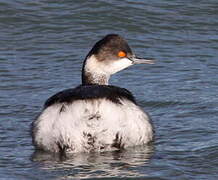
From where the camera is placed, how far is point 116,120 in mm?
8250

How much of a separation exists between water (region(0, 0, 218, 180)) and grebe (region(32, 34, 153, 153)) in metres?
0.14

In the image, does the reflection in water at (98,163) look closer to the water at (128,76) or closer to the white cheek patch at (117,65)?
the water at (128,76)

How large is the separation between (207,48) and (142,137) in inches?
183

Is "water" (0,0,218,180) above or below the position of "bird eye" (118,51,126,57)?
below

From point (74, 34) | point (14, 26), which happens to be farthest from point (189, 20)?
point (14, 26)

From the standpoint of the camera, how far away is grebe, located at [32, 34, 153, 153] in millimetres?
8148

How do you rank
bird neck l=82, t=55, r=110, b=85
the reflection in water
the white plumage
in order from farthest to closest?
1. bird neck l=82, t=55, r=110, b=85
2. the white plumage
3. the reflection in water

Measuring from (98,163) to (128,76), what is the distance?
3.93m

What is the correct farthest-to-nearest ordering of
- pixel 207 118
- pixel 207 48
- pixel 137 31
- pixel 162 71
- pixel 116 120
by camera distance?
pixel 137 31, pixel 207 48, pixel 162 71, pixel 207 118, pixel 116 120

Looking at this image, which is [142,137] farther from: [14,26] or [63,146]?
[14,26]

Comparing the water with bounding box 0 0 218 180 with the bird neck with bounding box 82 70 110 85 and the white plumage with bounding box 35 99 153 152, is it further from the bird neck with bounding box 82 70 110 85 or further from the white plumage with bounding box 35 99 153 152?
the bird neck with bounding box 82 70 110 85

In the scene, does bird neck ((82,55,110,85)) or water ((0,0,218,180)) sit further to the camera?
bird neck ((82,55,110,85))

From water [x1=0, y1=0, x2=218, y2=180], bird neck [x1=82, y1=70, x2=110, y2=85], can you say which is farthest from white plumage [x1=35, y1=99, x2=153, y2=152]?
bird neck [x1=82, y1=70, x2=110, y2=85]

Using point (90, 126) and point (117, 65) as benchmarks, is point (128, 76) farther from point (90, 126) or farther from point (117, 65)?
point (90, 126)
